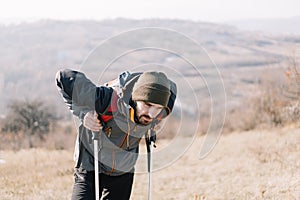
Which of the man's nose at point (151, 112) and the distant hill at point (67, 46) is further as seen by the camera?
the distant hill at point (67, 46)

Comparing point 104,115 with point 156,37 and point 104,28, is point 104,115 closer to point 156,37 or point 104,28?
point 156,37

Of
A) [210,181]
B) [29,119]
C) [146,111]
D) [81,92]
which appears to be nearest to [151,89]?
[146,111]

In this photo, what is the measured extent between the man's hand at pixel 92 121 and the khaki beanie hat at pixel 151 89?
1.18 feet

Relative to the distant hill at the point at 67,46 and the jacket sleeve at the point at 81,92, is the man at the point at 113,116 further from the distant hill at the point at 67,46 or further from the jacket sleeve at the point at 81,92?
the distant hill at the point at 67,46

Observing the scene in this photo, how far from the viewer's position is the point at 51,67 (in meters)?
112

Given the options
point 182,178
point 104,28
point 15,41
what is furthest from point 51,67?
point 182,178

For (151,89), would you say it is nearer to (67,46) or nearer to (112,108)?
(112,108)

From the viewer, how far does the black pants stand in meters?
4.54

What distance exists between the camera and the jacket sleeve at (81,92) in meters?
4.05

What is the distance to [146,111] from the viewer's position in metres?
4.02

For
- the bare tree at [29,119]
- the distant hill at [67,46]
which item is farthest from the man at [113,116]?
the distant hill at [67,46]

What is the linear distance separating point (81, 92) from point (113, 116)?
37cm

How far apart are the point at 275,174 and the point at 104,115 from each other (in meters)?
8.63

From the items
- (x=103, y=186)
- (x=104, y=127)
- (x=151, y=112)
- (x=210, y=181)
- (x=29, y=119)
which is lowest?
(x=210, y=181)
